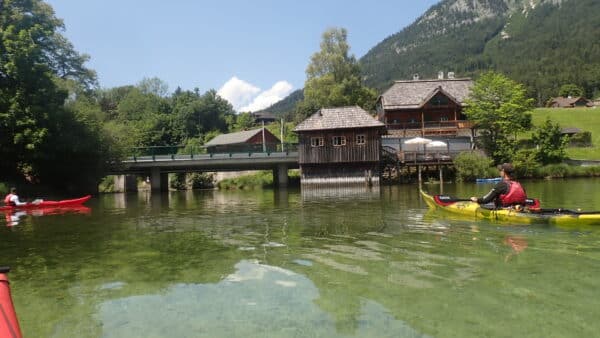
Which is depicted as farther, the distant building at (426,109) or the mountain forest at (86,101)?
the distant building at (426,109)

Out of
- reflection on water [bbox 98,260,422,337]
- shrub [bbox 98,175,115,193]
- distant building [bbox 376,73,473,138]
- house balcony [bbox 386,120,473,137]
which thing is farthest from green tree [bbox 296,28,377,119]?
reflection on water [bbox 98,260,422,337]

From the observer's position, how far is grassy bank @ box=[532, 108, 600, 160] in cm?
4827

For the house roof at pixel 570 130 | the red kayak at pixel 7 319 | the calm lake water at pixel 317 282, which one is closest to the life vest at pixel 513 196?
the calm lake water at pixel 317 282

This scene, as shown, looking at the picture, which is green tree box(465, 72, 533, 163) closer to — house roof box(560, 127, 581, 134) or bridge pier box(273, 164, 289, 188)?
house roof box(560, 127, 581, 134)

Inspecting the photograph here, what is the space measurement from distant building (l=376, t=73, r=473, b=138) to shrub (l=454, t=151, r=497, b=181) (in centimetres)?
942

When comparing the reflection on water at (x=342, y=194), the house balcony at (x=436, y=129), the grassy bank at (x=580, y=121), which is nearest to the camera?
the reflection on water at (x=342, y=194)

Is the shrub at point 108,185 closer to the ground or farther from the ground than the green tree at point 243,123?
closer to the ground

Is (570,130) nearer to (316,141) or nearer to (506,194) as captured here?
(316,141)

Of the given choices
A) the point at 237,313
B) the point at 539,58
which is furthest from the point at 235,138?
the point at 539,58

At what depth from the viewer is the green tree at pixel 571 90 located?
389 feet

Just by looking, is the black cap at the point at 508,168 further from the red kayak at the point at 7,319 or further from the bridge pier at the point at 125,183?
the bridge pier at the point at 125,183

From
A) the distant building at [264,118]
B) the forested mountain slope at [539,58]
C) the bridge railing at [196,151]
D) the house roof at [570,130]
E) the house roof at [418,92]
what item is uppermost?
the forested mountain slope at [539,58]

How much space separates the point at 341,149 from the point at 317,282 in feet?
108

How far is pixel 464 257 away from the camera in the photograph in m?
8.98
